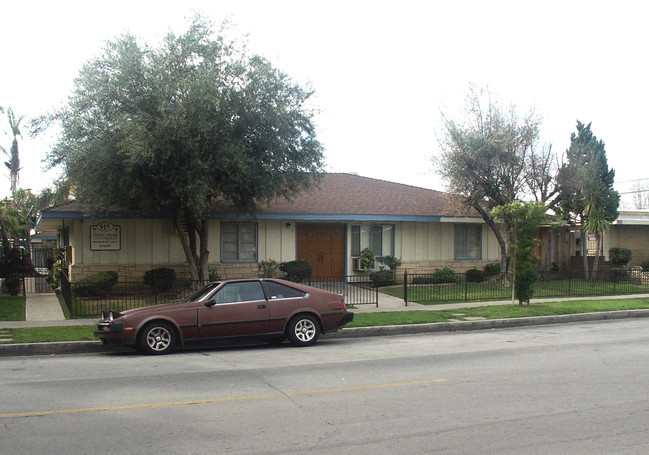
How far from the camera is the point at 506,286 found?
22391 millimetres

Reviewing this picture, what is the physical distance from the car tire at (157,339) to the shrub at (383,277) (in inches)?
474

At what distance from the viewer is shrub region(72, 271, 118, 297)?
1758cm

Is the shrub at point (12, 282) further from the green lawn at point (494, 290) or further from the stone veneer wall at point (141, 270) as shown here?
the green lawn at point (494, 290)

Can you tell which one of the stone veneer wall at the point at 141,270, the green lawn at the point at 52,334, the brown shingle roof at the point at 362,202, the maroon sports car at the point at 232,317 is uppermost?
the brown shingle roof at the point at 362,202

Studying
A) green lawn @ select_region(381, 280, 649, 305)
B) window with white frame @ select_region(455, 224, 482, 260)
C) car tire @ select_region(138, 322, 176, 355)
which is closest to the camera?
car tire @ select_region(138, 322, 176, 355)

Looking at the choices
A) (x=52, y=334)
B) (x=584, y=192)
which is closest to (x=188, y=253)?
(x=52, y=334)

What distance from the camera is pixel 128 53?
15.7 metres

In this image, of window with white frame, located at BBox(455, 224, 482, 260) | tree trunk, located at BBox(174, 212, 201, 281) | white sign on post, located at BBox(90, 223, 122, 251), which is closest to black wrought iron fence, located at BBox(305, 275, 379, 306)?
tree trunk, located at BBox(174, 212, 201, 281)

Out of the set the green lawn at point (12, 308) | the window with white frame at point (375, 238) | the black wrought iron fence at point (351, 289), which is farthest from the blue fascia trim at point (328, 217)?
the green lawn at point (12, 308)

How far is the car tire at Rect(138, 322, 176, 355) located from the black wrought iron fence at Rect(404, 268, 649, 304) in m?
8.72

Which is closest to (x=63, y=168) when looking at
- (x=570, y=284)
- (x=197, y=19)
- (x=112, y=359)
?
(x=197, y=19)

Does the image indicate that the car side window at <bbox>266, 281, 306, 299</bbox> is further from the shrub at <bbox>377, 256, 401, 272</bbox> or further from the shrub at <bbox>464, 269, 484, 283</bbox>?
the shrub at <bbox>464, 269, 484, 283</bbox>

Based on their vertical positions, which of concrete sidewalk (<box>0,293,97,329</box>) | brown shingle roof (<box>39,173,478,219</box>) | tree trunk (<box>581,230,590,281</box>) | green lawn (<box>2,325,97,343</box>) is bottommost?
green lawn (<box>2,325,97,343</box>)

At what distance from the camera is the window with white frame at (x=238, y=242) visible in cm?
2191
